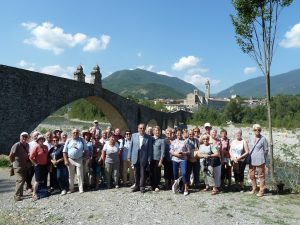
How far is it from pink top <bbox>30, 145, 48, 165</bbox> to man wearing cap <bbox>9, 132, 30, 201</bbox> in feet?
0.55

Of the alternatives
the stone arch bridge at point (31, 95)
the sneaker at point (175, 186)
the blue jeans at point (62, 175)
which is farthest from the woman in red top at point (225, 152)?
the stone arch bridge at point (31, 95)

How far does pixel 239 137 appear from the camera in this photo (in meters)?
8.02

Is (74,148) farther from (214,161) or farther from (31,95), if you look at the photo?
(31,95)

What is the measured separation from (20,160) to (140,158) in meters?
2.47

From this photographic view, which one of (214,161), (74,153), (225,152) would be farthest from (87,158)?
(225,152)

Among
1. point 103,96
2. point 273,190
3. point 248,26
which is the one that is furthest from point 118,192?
point 103,96

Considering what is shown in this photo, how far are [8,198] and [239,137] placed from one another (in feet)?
16.6

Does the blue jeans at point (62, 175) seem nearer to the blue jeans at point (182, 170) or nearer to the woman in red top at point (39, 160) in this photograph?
the woman in red top at point (39, 160)

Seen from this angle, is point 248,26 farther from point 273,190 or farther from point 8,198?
point 8,198

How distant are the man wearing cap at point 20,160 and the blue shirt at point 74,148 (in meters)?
0.81

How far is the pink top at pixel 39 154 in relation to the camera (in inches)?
303

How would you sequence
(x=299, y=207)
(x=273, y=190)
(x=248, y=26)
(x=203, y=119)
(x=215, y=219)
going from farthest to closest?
1. (x=203, y=119)
2. (x=248, y=26)
3. (x=273, y=190)
4. (x=299, y=207)
5. (x=215, y=219)

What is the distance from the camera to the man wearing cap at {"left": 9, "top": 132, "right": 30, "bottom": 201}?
763 cm

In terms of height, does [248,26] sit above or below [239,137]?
above
